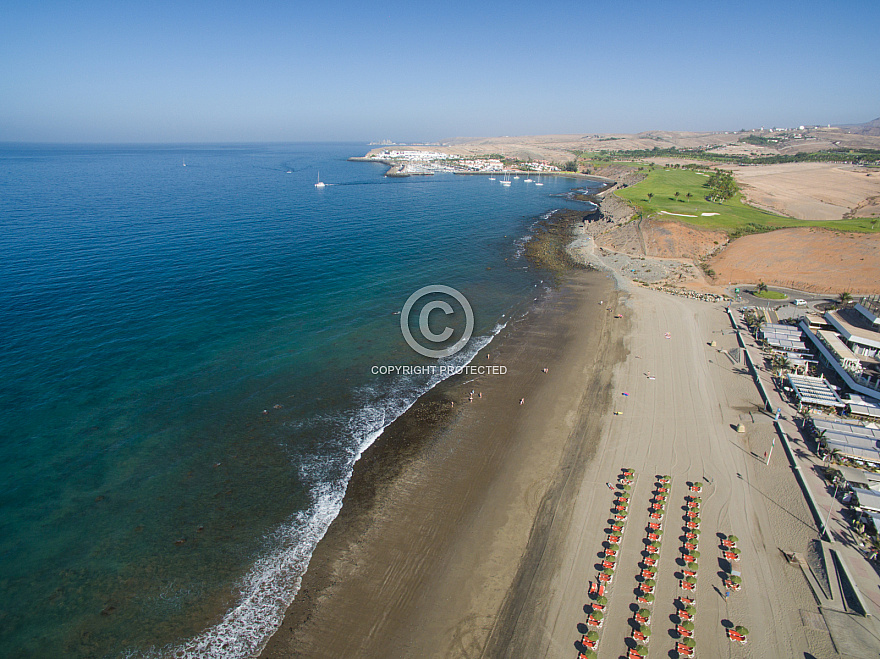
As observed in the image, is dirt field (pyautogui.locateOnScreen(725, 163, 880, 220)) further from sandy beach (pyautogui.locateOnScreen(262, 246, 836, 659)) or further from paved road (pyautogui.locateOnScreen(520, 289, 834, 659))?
sandy beach (pyautogui.locateOnScreen(262, 246, 836, 659))

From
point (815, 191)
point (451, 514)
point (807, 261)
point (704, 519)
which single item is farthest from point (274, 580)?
point (815, 191)

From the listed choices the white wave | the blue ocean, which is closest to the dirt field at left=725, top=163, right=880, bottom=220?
the blue ocean

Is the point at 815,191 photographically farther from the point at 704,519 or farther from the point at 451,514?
the point at 451,514

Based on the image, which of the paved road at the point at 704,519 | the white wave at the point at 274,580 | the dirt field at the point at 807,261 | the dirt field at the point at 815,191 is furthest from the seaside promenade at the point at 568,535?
the dirt field at the point at 815,191

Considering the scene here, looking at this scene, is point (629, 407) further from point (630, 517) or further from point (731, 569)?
point (731, 569)

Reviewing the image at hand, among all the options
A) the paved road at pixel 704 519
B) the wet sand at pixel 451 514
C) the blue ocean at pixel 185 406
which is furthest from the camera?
the blue ocean at pixel 185 406

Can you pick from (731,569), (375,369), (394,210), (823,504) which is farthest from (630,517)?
(394,210)

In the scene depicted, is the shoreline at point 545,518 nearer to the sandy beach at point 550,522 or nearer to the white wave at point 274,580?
the sandy beach at point 550,522
